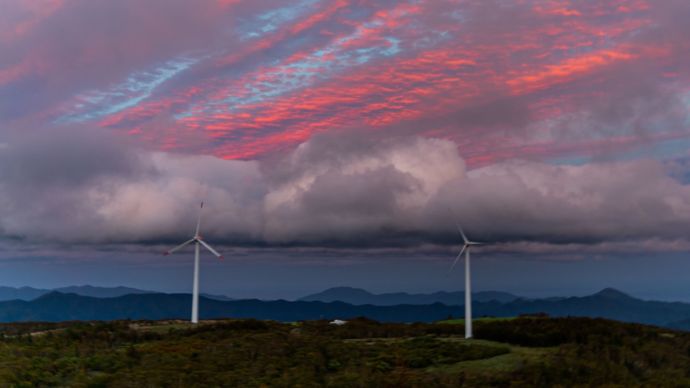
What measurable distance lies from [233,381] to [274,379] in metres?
3.36

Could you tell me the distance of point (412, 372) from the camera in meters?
53.9

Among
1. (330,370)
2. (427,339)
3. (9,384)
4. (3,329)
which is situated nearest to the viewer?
(9,384)

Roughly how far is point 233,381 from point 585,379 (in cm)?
2835

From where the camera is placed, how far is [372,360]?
59.8 metres

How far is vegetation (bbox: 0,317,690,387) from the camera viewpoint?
50469mm

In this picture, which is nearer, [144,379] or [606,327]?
[144,379]

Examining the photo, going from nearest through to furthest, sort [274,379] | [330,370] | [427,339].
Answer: [274,379]
[330,370]
[427,339]

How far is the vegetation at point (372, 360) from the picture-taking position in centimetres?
5047

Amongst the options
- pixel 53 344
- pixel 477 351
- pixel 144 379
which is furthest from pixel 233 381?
pixel 53 344

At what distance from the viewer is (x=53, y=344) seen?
73.4m

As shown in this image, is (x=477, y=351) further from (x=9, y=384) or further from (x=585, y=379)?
(x=9, y=384)

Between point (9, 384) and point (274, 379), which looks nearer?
point (9, 384)

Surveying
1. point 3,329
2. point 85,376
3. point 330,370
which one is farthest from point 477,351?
point 3,329

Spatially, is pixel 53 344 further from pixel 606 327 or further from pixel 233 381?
pixel 606 327
